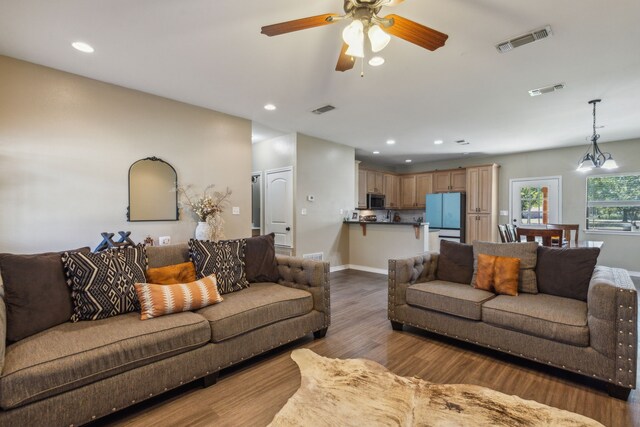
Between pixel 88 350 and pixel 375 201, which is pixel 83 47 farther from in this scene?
pixel 375 201

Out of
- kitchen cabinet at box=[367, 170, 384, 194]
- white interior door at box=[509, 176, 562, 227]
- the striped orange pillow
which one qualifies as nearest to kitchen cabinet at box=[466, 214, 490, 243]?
white interior door at box=[509, 176, 562, 227]

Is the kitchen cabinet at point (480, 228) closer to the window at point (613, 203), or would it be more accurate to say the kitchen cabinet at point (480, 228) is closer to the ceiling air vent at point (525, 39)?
the window at point (613, 203)

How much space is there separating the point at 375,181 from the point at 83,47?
6.48m

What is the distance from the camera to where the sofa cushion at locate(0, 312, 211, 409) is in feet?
4.74

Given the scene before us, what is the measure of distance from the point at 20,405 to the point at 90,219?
232 centimetres

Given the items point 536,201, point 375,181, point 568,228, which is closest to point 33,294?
point 568,228

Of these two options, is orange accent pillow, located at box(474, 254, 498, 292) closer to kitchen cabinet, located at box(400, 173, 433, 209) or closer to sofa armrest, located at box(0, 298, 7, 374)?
sofa armrest, located at box(0, 298, 7, 374)

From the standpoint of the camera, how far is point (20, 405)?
56.4 inches

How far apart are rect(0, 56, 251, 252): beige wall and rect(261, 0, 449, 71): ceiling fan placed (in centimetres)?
256

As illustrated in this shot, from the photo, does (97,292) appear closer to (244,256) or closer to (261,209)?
(244,256)

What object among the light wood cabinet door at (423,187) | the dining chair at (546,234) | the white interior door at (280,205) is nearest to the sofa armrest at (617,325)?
the dining chair at (546,234)

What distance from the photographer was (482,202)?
7035mm

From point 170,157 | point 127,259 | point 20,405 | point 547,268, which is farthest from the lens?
point 170,157

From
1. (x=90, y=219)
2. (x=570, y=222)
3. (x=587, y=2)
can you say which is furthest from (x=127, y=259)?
(x=570, y=222)
